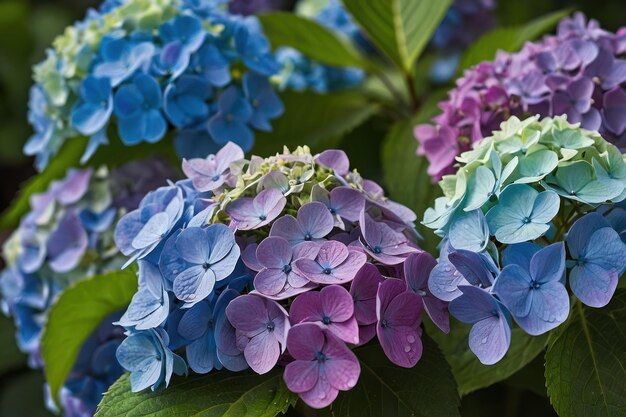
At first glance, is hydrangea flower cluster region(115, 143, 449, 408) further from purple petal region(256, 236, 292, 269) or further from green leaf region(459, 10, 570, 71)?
green leaf region(459, 10, 570, 71)

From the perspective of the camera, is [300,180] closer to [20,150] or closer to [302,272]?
[302,272]

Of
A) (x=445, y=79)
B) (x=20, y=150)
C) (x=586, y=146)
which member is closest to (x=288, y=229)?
(x=586, y=146)

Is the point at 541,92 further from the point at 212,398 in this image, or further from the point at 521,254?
the point at 212,398

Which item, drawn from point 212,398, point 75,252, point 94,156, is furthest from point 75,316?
point 212,398

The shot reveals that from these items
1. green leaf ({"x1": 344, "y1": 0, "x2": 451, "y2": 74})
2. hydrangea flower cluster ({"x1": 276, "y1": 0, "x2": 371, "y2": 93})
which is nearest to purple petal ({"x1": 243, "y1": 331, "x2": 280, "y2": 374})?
green leaf ({"x1": 344, "y1": 0, "x2": 451, "y2": 74})

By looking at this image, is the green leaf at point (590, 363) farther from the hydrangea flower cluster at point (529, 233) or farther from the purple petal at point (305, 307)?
the purple petal at point (305, 307)

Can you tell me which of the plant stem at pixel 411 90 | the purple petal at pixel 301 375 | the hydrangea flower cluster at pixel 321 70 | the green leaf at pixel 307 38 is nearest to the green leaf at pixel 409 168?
the plant stem at pixel 411 90
